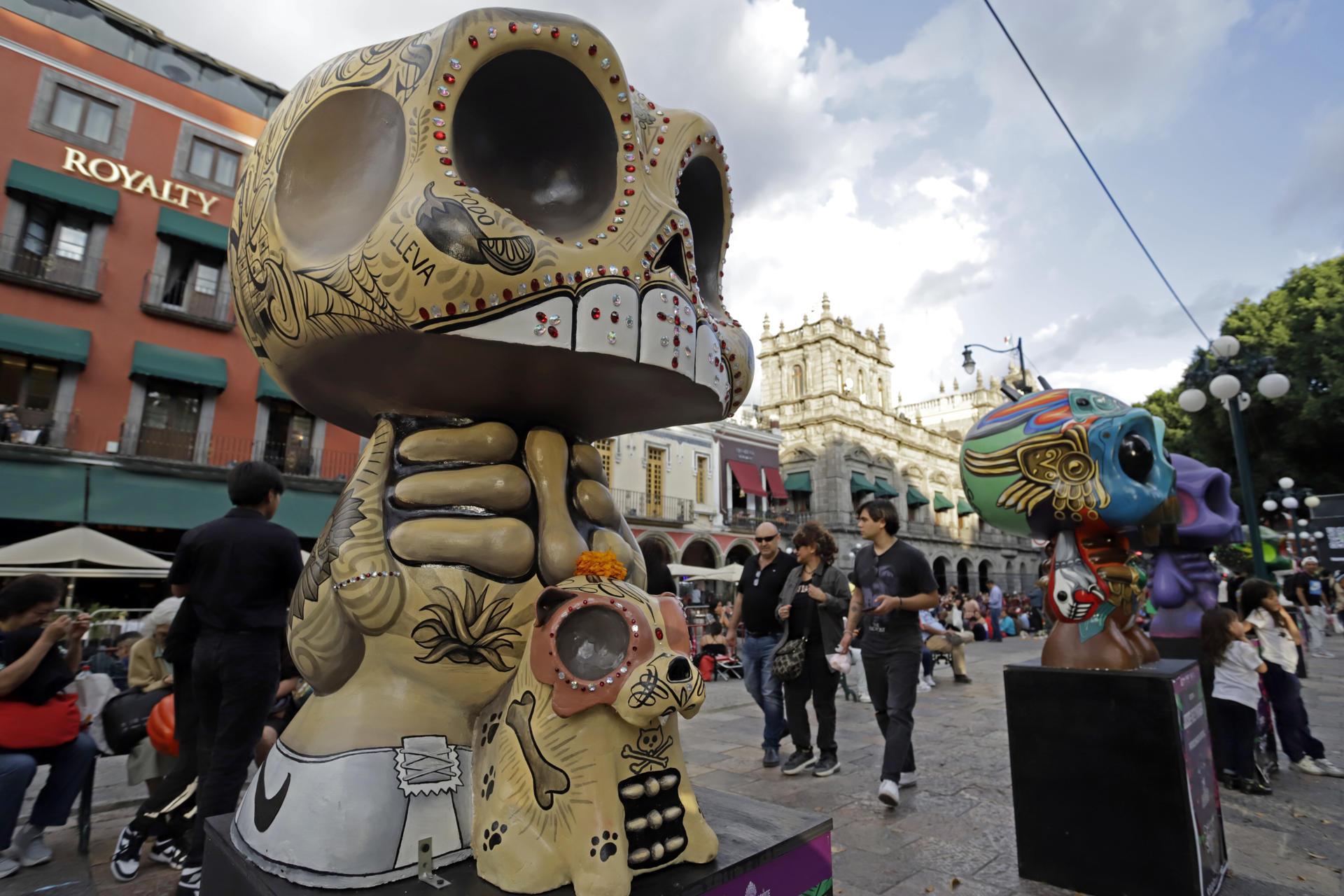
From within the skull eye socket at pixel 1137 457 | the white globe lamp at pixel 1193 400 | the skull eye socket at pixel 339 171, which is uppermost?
the white globe lamp at pixel 1193 400

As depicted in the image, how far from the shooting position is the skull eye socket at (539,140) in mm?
1584

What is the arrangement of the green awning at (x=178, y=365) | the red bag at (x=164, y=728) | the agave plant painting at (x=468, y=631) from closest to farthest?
the agave plant painting at (x=468, y=631) → the red bag at (x=164, y=728) → the green awning at (x=178, y=365)

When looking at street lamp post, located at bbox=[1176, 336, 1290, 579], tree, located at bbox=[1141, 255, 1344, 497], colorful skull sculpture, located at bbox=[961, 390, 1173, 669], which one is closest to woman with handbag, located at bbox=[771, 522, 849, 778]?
colorful skull sculpture, located at bbox=[961, 390, 1173, 669]

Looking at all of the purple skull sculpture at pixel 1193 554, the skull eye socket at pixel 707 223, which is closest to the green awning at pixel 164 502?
the skull eye socket at pixel 707 223

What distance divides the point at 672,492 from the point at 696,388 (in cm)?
1886

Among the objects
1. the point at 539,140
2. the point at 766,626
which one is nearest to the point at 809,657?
the point at 766,626

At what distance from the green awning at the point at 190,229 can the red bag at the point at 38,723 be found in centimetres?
1129

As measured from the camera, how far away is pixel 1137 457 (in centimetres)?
349

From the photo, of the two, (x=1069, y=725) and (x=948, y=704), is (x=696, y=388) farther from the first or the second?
(x=948, y=704)

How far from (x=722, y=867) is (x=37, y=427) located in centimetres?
1334

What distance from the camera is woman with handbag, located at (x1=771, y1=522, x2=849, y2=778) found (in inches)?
174

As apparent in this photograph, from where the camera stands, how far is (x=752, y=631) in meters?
4.79

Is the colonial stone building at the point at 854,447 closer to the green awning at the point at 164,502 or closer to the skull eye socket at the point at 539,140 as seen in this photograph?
the green awning at the point at 164,502

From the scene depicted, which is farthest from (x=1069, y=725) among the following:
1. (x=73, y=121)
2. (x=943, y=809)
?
(x=73, y=121)
